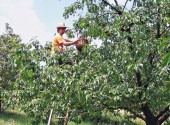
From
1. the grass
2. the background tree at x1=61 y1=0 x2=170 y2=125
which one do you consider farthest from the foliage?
the grass

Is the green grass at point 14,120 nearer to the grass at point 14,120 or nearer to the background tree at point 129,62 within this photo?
the grass at point 14,120

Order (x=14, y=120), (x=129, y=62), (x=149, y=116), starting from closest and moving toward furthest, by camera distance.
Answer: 1. (x=129, y=62)
2. (x=149, y=116)
3. (x=14, y=120)

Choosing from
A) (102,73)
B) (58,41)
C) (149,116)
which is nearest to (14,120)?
(149,116)

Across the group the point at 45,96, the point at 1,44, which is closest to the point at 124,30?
the point at 45,96

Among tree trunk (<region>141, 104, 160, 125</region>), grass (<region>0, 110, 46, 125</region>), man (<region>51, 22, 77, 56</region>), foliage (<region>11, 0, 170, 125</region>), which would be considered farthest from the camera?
grass (<region>0, 110, 46, 125</region>)

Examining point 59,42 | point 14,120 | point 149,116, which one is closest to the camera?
point 59,42

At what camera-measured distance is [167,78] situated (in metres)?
9.26

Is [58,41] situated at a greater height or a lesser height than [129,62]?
greater

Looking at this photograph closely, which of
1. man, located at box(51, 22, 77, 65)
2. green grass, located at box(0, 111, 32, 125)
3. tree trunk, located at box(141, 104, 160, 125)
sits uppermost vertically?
man, located at box(51, 22, 77, 65)

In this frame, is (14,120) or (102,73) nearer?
(102,73)

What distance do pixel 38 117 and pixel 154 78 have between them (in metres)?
3.93

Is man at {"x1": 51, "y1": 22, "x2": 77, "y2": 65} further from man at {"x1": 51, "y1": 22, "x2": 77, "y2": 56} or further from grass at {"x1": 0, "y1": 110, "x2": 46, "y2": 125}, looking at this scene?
grass at {"x1": 0, "y1": 110, "x2": 46, "y2": 125}

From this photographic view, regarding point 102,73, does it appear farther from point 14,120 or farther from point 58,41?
point 14,120

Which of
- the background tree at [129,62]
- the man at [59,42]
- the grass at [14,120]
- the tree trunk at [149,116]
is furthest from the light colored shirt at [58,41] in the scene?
the grass at [14,120]
